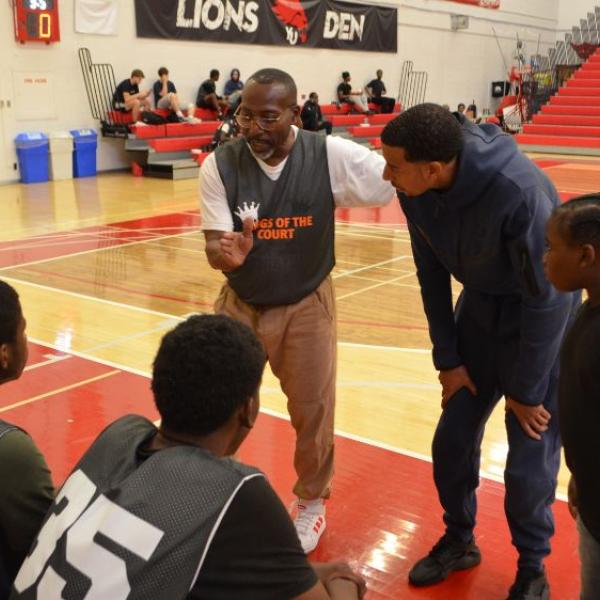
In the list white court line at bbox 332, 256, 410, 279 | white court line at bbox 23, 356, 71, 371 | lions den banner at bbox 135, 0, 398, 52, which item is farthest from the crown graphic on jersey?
lions den banner at bbox 135, 0, 398, 52

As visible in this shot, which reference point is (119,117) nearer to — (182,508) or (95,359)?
(95,359)

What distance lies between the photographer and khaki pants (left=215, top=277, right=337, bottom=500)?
2910 millimetres

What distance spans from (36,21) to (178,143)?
320 centimetres

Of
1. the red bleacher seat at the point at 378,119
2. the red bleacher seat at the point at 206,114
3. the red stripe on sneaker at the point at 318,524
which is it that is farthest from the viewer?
the red bleacher seat at the point at 378,119

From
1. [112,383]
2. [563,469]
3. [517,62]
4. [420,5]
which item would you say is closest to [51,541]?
[563,469]

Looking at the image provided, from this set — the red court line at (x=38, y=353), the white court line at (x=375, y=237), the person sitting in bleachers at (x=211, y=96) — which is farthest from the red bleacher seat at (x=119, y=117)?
the red court line at (x=38, y=353)

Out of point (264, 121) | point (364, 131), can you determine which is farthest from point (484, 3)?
point (264, 121)

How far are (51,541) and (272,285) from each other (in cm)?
156

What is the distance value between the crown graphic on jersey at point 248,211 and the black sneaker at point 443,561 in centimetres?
130

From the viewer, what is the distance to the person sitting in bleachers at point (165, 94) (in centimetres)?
1573

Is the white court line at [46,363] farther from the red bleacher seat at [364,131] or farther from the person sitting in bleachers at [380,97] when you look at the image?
the person sitting in bleachers at [380,97]

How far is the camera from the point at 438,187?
7.72 ft

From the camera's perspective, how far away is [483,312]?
2.54m

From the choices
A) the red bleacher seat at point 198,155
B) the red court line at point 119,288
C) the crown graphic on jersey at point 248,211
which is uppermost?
the crown graphic on jersey at point 248,211
